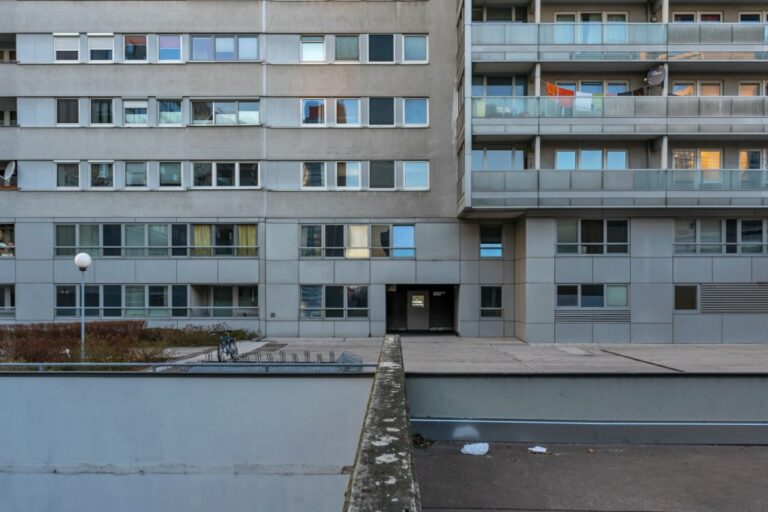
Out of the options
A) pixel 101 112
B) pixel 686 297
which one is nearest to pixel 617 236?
pixel 686 297

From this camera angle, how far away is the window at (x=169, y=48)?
21.0m

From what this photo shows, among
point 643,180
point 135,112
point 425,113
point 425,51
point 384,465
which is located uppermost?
point 425,51

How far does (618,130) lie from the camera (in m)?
18.5

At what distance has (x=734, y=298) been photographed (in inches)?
736

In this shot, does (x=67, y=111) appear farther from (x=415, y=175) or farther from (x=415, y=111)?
(x=415, y=175)

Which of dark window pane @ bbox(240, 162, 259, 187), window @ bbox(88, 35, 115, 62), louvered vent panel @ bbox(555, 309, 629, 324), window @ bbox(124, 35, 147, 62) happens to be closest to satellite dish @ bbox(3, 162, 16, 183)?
window @ bbox(88, 35, 115, 62)

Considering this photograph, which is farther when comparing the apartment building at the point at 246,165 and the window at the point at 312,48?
the window at the point at 312,48

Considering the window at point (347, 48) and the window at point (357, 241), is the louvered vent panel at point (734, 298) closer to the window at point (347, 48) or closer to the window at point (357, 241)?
the window at point (357, 241)

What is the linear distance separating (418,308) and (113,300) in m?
13.9

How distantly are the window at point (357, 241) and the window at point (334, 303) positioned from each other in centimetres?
151

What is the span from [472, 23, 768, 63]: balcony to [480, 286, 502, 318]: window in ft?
31.3

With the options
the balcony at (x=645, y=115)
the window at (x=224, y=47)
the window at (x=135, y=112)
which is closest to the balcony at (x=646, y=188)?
the balcony at (x=645, y=115)

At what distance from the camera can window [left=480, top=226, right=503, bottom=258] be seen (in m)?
20.9

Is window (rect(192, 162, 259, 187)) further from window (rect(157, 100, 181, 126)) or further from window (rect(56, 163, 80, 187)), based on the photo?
window (rect(56, 163, 80, 187))
